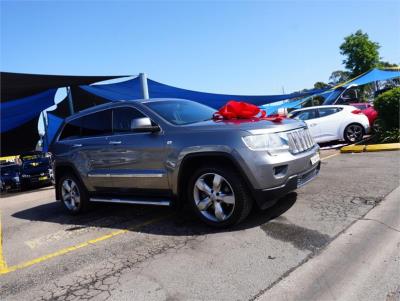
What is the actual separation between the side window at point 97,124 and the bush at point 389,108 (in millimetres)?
8349

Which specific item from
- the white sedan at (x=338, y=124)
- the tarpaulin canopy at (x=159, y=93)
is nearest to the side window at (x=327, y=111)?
the white sedan at (x=338, y=124)

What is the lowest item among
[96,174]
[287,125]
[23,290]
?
[23,290]

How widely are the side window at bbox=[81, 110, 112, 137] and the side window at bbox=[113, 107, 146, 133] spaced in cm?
15

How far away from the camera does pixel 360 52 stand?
38.3m

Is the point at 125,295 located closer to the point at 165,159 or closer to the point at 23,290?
the point at 23,290

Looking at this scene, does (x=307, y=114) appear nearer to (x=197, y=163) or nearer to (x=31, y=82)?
(x=31, y=82)

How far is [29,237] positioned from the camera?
579cm

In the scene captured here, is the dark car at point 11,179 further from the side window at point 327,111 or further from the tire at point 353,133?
the tire at point 353,133

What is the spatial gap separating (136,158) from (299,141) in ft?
7.39

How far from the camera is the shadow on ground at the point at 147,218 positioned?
4.91 meters

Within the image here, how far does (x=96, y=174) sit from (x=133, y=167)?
93 cm

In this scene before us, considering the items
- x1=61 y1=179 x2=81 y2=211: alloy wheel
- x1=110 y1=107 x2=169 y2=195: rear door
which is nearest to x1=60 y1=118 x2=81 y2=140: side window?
x1=61 y1=179 x2=81 y2=211: alloy wheel

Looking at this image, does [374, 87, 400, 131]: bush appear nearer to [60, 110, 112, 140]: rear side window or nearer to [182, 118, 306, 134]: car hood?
[182, 118, 306, 134]: car hood

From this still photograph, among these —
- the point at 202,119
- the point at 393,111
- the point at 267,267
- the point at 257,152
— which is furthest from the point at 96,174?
the point at 393,111
